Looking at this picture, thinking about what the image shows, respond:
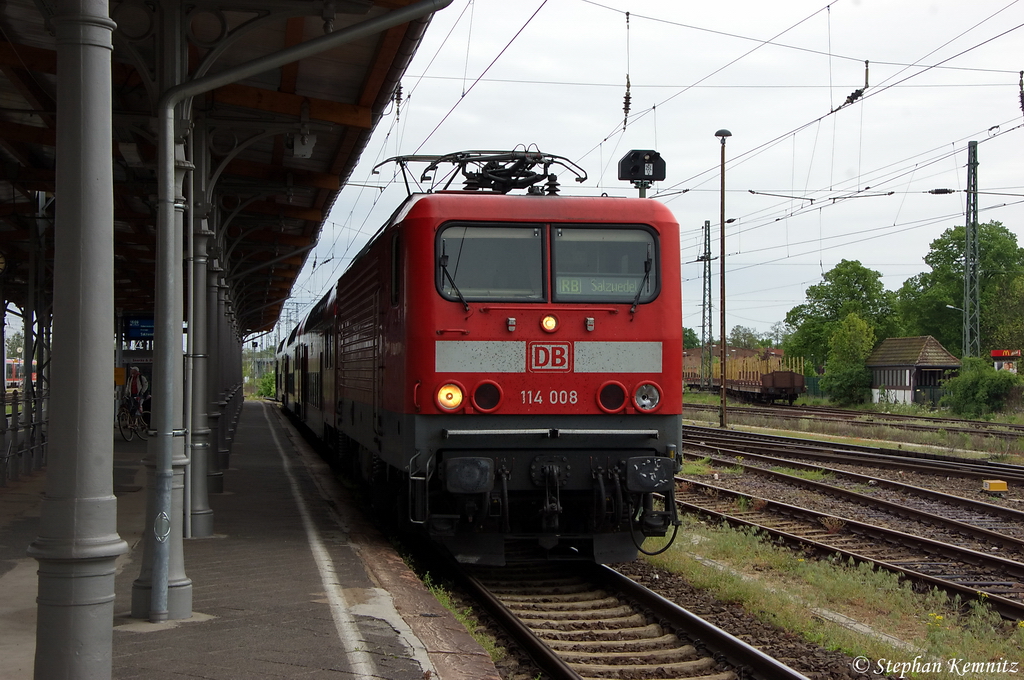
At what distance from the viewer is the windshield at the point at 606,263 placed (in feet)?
26.9

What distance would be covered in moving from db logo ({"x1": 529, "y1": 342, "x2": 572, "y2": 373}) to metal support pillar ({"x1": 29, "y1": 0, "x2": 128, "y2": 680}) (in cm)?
440

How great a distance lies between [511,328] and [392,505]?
3203 mm

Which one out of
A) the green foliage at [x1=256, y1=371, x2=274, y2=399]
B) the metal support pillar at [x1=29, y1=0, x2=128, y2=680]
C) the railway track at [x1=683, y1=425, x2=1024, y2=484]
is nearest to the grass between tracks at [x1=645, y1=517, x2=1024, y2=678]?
the metal support pillar at [x1=29, y1=0, x2=128, y2=680]

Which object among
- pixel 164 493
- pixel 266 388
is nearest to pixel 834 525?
pixel 164 493

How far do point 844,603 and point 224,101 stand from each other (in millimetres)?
7395

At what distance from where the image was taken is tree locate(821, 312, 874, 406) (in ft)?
153

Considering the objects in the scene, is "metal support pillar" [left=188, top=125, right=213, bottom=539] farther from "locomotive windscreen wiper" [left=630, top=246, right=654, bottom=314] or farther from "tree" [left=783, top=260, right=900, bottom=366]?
"tree" [left=783, top=260, right=900, bottom=366]

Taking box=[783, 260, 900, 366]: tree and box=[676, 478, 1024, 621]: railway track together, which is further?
box=[783, 260, 900, 366]: tree

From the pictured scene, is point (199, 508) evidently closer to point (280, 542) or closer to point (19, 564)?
point (280, 542)

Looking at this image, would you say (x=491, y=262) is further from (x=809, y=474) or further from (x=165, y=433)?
(x=809, y=474)

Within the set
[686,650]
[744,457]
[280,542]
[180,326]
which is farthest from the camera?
[744,457]

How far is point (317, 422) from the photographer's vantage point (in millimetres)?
19234

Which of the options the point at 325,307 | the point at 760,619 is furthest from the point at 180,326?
the point at 325,307

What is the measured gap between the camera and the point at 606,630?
6.73 m
